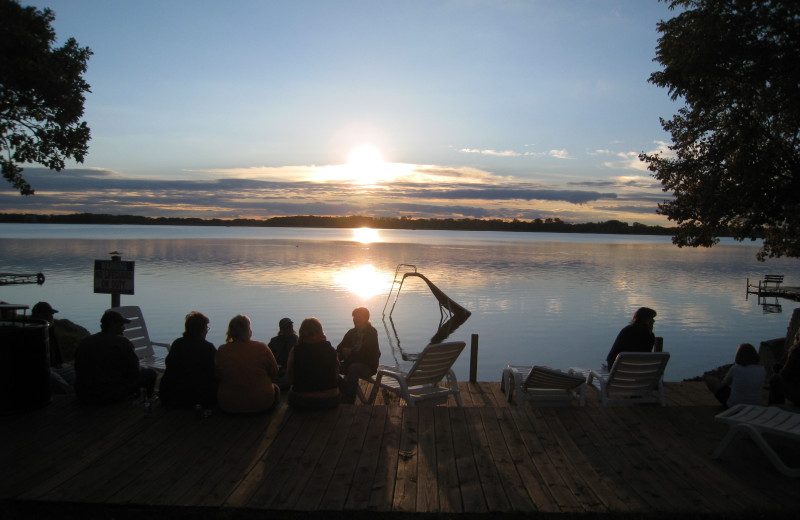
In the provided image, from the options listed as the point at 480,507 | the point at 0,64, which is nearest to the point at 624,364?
the point at 480,507

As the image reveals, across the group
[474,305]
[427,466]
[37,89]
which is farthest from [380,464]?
[474,305]

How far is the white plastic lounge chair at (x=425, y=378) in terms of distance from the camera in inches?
274

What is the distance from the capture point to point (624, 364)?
6.89 m

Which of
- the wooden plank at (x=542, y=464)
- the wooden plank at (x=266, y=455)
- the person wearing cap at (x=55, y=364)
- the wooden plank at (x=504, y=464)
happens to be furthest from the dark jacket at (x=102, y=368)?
the wooden plank at (x=542, y=464)

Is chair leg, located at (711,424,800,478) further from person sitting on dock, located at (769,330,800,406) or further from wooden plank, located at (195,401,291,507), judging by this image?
wooden plank, located at (195,401,291,507)

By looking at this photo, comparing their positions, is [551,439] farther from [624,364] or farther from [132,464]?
[132,464]

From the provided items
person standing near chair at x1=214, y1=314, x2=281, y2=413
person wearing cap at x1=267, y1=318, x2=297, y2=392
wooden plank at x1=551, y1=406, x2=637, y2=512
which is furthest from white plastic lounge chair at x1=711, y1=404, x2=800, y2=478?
person wearing cap at x1=267, y1=318, x2=297, y2=392

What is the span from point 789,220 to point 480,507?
427 inches

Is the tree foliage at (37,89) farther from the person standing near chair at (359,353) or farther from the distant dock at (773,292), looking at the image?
the distant dock at (773,292)

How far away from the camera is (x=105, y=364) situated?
19.5 feet

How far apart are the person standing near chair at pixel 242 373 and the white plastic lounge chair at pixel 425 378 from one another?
1.77 metres

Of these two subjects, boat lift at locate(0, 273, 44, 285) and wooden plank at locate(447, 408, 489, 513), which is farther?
boat lift at locate(0, 273, 44, 285)

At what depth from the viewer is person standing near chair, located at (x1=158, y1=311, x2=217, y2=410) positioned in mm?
5805

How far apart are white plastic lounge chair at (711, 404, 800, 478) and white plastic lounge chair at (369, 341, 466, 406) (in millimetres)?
2846
